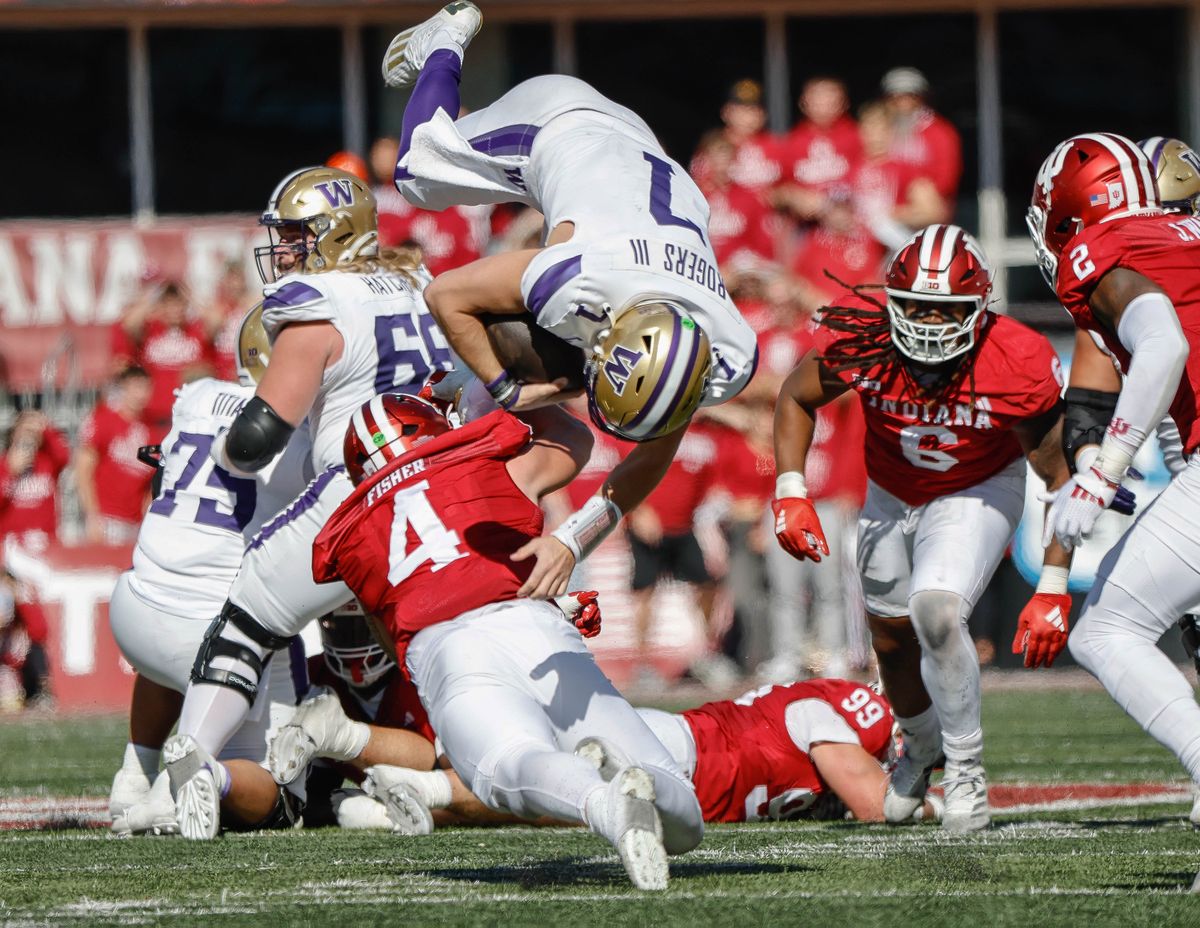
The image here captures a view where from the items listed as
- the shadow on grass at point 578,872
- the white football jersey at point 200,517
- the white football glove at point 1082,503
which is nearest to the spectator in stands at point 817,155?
the white football jersey at point 200,517

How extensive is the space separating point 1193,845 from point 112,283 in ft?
31.8

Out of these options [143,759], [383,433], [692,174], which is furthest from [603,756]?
[692,174]

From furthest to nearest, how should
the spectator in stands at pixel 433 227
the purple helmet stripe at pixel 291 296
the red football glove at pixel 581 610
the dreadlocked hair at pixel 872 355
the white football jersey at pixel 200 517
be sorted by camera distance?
1. the spectator in stands at pixel 433 227
2. the white football jersey at pixel 200 517
3. the purple helmet stripe at pixel 291 296
4. the dreadlocked hair at pixel 872 355
5. the red football glove at pixel 581 610

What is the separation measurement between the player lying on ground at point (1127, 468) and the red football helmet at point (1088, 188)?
0.40ft

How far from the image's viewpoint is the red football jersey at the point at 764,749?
227 inches

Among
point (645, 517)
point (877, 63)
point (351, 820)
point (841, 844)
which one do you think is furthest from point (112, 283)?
point (841, 844)

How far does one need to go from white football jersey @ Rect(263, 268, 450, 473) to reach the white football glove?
237 centimetres

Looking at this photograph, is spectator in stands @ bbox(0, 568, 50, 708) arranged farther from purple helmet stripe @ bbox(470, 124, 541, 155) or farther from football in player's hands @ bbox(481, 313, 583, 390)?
football in player's hands @ bbox(481, 313, 583, 390)

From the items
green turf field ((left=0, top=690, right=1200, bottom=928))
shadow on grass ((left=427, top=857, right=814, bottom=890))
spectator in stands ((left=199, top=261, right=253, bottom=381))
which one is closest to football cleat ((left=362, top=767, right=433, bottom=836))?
green turf field ((left=0, top=690, right=1200, bottom=928))

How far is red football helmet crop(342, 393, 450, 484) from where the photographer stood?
481cm

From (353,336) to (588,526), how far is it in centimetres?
187

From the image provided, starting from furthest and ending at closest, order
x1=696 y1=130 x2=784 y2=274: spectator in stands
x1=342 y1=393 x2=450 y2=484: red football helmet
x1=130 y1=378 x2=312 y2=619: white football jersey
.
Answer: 1. x1=696 y1=130 x2=784 y2=274: spectator in stands
2. x1=130 y1=378 x2=312 y2=619: white football jersey
3. x1=342 y1=393 x2=450 y2=484: red football helmet

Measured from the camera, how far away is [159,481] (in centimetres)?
645

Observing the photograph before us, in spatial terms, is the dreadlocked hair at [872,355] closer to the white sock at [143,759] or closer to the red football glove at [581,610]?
the red football glove at [581,610]
